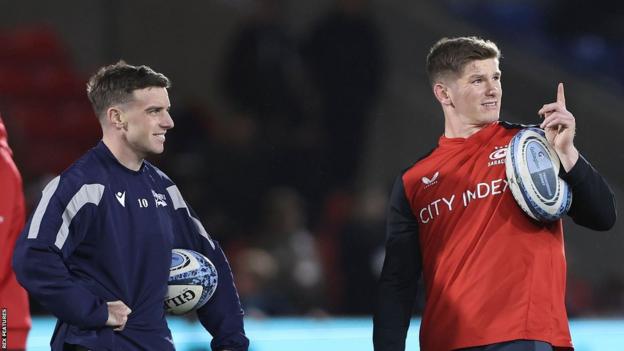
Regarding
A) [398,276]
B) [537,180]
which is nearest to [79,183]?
[398,276]

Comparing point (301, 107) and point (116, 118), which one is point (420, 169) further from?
point (301, 107)

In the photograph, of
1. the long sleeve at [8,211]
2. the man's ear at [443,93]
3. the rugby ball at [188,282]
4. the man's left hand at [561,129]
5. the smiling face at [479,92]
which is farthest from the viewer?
the long sleeve at [8,211]

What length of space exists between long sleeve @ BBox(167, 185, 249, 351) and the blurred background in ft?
13.7

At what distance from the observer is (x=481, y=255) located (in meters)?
4.48

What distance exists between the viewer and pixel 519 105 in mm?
11914

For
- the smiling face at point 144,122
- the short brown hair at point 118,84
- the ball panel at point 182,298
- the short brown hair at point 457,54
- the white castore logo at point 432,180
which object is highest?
the short brown hair at point 457,54

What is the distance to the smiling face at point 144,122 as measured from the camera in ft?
14.7

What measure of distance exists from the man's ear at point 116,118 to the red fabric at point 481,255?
1.06 m

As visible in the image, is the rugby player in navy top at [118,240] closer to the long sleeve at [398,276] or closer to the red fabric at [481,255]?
the long sleeve at [398,276]

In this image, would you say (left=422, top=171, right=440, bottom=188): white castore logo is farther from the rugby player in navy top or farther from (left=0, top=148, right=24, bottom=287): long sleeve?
(left=0, top=148, right=24, bottom=287): long sleeve

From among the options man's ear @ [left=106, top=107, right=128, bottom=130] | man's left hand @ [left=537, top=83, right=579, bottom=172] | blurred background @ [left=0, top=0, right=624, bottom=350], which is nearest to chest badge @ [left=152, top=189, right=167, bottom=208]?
man's ear @ [left=106, top=107, right=128, bottom=130]

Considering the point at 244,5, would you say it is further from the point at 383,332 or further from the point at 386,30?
the point at 383,332

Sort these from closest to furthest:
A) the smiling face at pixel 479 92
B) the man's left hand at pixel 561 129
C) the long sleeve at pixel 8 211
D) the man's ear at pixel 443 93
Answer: the man's left hand at pixel 561 129
the smiling face at pixel 479 92
the man's ear at pixel 443 93
the long sleeve at pixel 8 211

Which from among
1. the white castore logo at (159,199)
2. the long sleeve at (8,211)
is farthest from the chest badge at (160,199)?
the long sleeve at (8,211)
